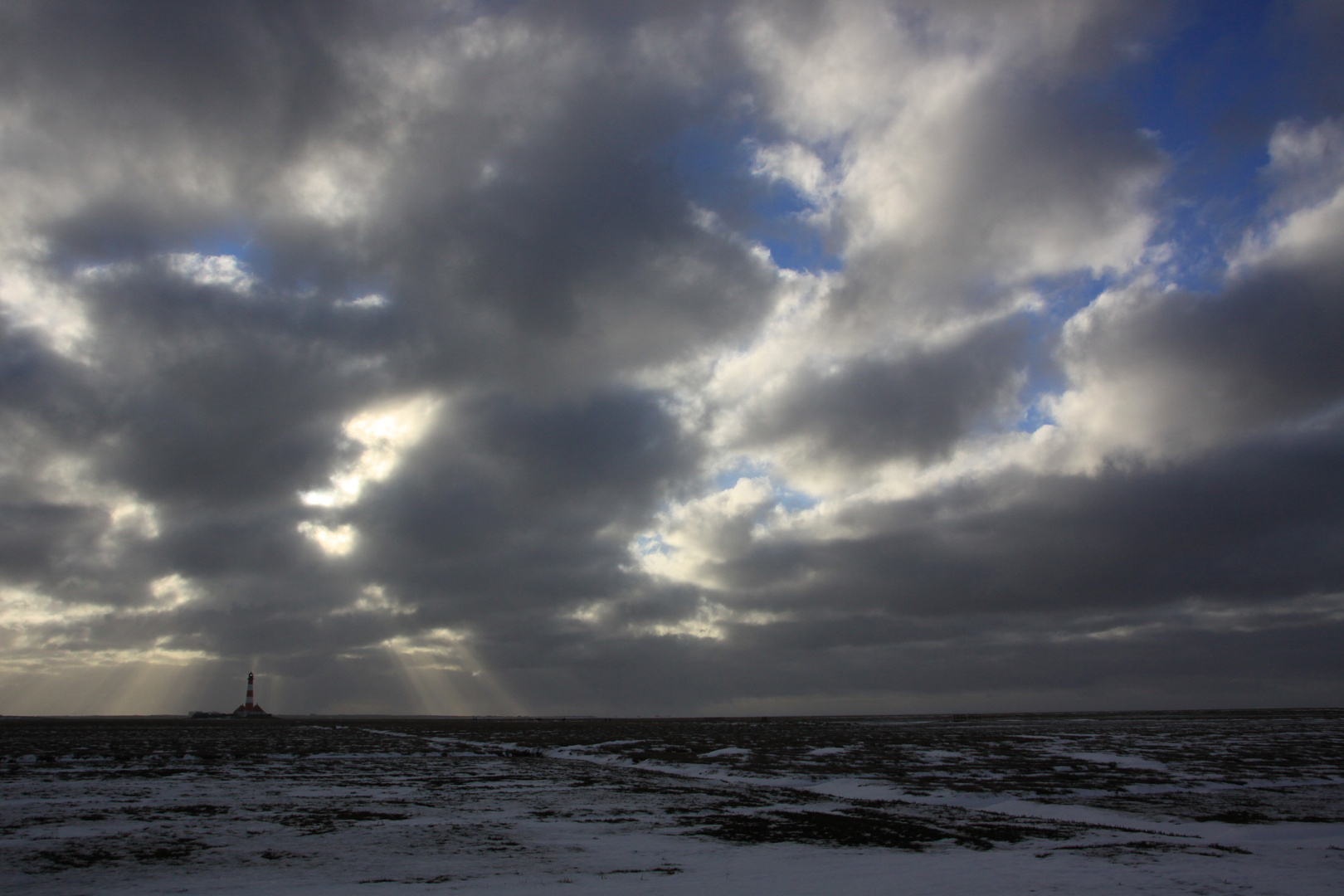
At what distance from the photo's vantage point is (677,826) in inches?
888

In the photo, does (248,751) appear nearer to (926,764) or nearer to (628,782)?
(628,782)

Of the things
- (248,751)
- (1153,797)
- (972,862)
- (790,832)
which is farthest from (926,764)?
(248,751)

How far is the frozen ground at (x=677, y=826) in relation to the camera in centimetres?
1573

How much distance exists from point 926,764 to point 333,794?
1274 inches

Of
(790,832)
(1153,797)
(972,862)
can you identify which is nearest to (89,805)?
(790,832)

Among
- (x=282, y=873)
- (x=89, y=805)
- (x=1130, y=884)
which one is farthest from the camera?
(x=89, y=805)

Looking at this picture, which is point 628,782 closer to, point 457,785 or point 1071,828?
point 457,785

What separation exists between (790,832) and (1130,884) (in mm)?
9123

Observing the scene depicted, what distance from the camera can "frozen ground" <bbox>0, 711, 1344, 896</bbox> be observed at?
15.7 m

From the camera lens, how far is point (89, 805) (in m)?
26.2

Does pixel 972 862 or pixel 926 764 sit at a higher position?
pixel 972 862

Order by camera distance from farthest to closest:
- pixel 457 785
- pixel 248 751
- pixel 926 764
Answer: pixel 248 751 < pixel 926 764 < pixel 457 785

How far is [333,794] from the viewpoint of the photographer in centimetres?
2997

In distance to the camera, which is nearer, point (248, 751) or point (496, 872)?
point (496, 872)
